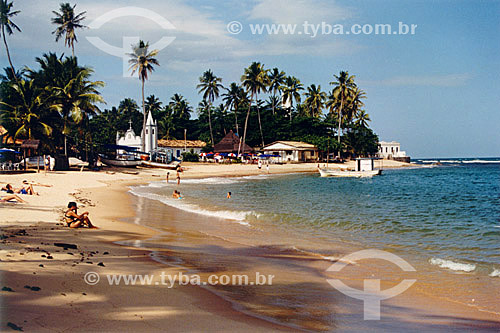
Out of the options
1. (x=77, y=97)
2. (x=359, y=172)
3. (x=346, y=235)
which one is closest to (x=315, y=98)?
(x=359, y=172)

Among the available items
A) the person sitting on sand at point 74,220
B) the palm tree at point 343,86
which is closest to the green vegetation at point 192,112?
the palm tree at point 343,86

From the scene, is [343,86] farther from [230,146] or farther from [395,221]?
[395,221]

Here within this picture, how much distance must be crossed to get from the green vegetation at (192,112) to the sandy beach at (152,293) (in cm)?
3328

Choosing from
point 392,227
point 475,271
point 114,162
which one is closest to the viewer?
point 475,271

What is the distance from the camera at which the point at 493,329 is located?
239 inches

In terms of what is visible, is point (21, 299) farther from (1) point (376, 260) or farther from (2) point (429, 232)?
(2) point (429, 232)

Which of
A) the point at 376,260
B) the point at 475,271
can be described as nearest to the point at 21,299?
the point at 376,260

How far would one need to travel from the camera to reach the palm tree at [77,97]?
42.4 m

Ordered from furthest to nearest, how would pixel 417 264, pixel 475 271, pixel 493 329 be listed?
1. pixel 417 264
2. pixel 475 271
3. pixel 493 329

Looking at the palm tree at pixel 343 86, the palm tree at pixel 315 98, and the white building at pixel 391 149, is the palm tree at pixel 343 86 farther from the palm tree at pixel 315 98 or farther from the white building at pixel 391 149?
the white building at pixel 391 149

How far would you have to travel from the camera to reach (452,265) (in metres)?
10.4

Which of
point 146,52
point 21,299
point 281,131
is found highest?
point 146,52

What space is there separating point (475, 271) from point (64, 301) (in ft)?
29.1

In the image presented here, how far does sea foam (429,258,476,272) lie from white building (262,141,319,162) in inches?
2608
